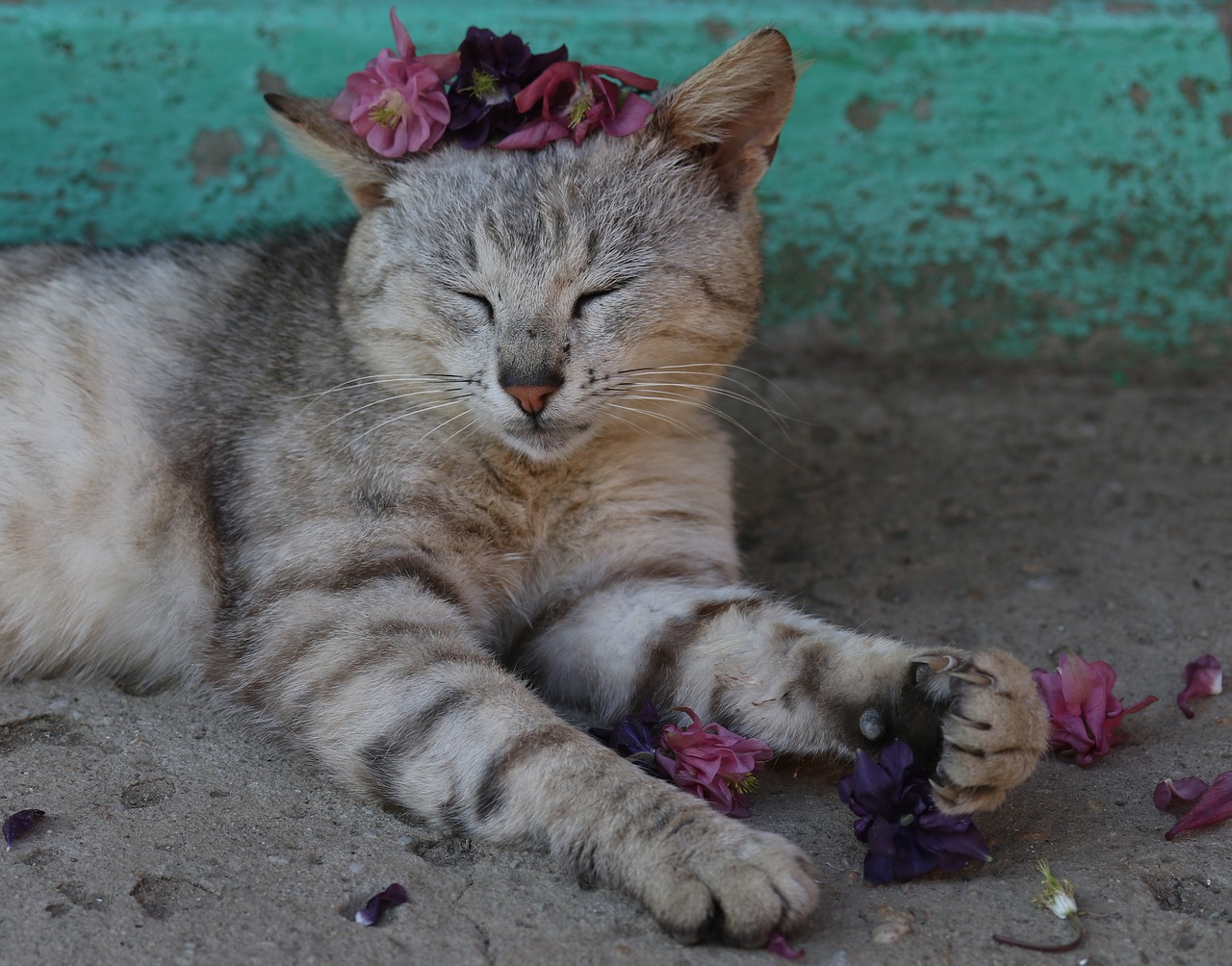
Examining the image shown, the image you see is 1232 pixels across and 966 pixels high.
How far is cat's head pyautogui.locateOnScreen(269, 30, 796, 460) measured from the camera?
275 cm

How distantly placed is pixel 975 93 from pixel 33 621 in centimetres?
349

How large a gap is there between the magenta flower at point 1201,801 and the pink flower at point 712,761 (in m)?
0.80

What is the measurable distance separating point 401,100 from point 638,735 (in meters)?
1.59

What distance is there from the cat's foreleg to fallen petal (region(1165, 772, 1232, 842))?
353mm

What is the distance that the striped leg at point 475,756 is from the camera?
212cm

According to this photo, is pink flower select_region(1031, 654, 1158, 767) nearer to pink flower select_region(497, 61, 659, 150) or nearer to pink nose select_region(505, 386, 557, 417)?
pink nose select_region(505, 386, 557, 417)

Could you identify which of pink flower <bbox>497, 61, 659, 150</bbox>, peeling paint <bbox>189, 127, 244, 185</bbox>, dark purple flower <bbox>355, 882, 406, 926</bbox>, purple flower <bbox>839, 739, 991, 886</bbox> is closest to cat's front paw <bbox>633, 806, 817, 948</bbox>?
purple flower <bbox>839, 739, 991, 886</bbox>

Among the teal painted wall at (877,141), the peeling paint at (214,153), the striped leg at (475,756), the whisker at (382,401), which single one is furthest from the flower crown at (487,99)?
the peeling paint at (214,153)

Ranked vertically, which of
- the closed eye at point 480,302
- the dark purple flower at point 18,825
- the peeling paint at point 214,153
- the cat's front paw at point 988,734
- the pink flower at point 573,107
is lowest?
the dark purple flower at point 18,825

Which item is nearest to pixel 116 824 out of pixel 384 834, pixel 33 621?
pixel 384 834

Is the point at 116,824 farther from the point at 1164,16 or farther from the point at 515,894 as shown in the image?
the point at 1164,16

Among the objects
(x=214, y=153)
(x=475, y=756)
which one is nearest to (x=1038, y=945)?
(x=475, y=756)

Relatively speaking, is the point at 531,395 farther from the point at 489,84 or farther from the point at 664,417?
the point at 489,84

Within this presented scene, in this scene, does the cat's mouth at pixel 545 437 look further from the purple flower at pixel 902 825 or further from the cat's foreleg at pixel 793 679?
the purple flower at pixel 902 825
